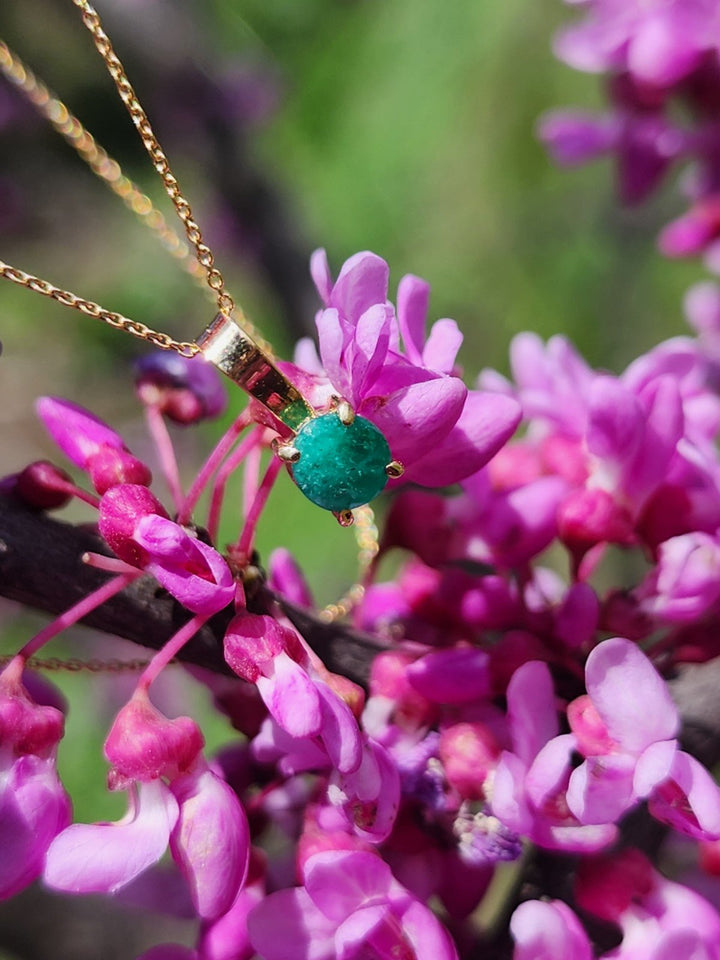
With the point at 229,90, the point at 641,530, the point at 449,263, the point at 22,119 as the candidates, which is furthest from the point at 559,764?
the point at 449,263

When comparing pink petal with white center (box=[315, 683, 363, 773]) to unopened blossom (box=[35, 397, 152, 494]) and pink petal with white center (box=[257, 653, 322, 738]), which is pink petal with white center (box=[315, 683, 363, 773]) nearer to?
pink petal with white center (box=[257, 653, 322, 738])

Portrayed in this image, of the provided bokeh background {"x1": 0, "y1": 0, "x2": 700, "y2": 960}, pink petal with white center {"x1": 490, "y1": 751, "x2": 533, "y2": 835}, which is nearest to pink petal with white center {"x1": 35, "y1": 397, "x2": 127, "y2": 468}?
pink petal with white center {"x1": 490, "y1": 751, "x2": 533, "y2": 835}

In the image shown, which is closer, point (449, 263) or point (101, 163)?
point (101, 163)

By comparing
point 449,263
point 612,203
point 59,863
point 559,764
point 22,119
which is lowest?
point 59,863

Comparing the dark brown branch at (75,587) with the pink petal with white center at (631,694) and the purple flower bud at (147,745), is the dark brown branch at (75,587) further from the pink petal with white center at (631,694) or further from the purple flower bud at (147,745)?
the pink petal with white center at (631,694)

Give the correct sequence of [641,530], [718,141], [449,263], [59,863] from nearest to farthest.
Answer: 1. [59,863]
2. [641,530]
3. [718,141]
4. [449,263]

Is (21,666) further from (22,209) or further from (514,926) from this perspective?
(22,209)

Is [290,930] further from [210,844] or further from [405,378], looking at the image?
[405,378]

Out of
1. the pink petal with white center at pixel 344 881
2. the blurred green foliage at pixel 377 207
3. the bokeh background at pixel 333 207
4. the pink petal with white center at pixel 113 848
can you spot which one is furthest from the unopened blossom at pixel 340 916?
the blurred green foliage at pixel 377 207
